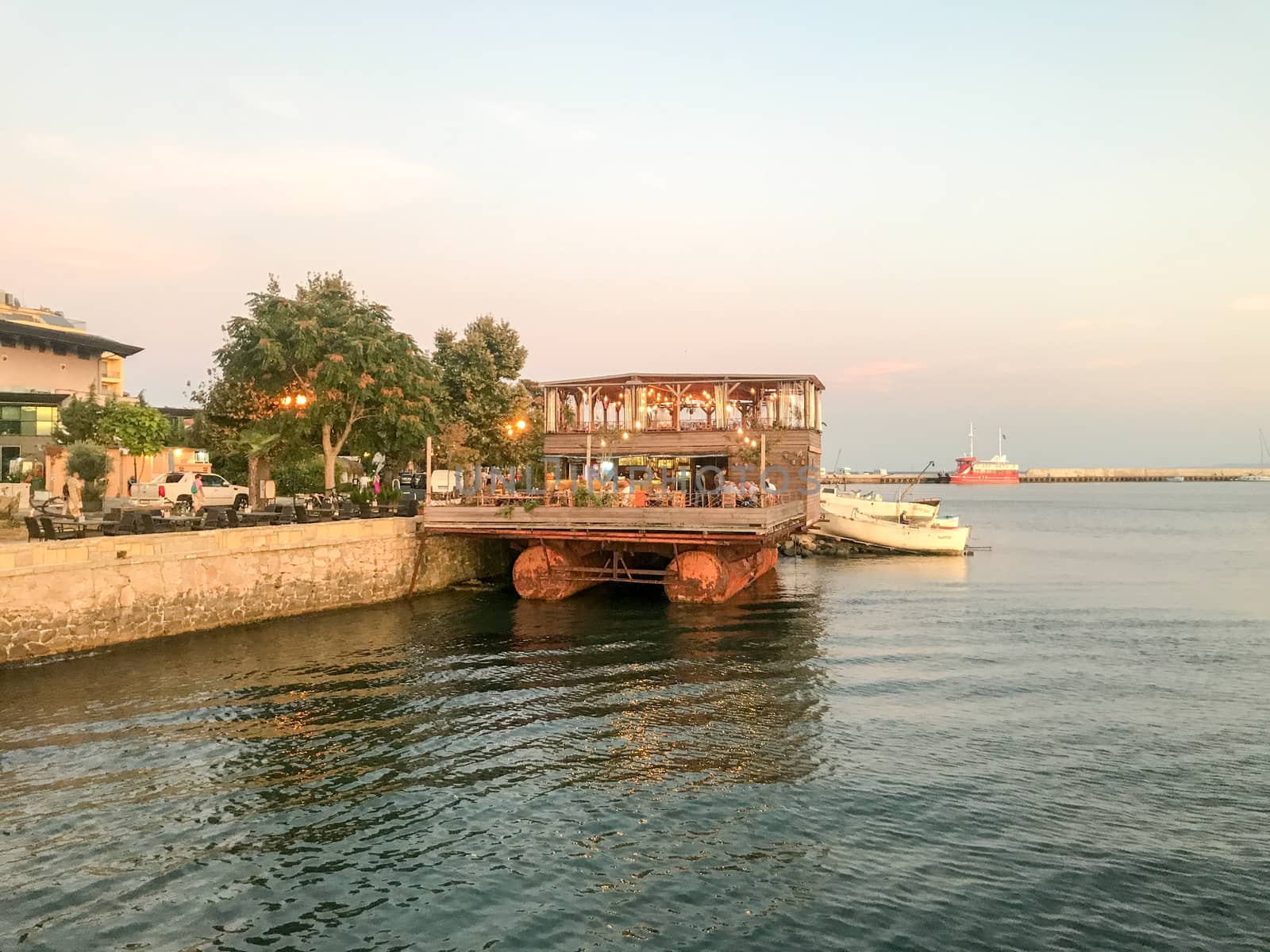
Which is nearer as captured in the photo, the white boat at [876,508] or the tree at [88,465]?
the tree at [88,465]

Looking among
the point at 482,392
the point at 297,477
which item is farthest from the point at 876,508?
the point at 297,477

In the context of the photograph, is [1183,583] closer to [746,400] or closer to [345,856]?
[746,400]

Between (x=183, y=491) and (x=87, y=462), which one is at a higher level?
(x=87, y=462)

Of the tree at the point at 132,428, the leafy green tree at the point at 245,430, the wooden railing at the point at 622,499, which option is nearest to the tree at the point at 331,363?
the leafy green tree at the point at 245,430

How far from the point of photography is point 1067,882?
9.66 m

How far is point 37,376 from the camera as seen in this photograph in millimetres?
46375

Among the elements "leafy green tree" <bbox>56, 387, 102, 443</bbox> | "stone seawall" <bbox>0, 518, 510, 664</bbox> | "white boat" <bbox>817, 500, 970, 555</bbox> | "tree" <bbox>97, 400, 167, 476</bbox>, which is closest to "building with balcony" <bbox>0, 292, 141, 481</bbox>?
"leafy green tree" <bbox>56, 387, 102, 443</bbox>

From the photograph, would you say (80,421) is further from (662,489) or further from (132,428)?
(662,489)

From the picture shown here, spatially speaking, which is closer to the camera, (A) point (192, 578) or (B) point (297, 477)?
(A) point (192, 578)

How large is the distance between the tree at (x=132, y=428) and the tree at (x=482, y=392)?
14124 mm

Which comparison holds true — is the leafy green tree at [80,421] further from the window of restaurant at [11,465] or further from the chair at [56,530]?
the chair at [56,530]

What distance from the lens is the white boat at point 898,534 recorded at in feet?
162

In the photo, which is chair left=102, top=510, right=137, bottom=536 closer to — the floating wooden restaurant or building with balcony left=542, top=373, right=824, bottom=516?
the floating wooden restaurant

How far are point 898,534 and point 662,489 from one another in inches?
928
